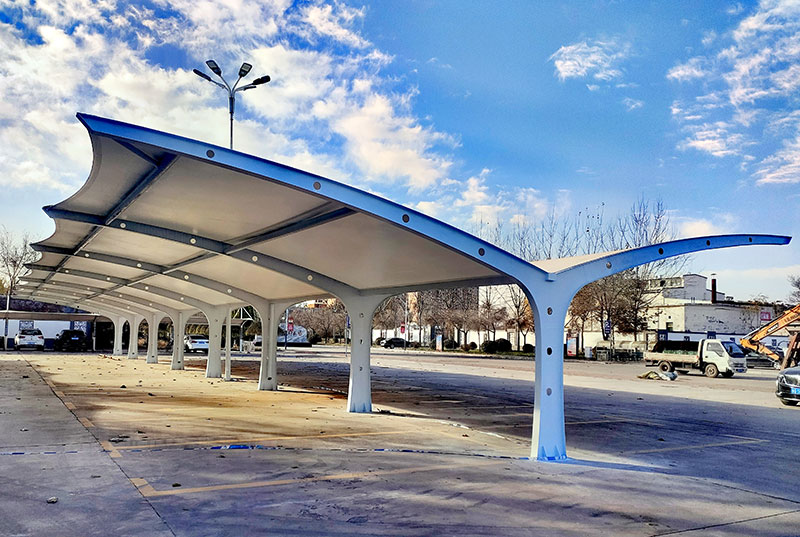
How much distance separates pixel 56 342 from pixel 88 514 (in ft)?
159

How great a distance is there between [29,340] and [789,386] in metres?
47.8

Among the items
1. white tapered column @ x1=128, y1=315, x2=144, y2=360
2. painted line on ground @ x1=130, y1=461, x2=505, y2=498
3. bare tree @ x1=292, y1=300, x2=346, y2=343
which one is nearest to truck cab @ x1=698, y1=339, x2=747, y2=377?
painted line on ground @ x1=130, y1=461, x2=505, y2=498

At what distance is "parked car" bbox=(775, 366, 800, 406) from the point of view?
59.2 feet

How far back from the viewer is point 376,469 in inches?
326

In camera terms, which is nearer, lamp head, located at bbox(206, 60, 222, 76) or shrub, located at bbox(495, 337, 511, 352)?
lamp head, located at bbox(206, 60, 222, 76)

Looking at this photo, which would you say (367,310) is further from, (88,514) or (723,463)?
(88,514)

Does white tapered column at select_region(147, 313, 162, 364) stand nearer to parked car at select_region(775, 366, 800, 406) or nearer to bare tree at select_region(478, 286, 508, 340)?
parked car at select_region(775, 366, 800, 406)

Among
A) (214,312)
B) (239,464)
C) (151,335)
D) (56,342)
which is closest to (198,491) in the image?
(239,464)

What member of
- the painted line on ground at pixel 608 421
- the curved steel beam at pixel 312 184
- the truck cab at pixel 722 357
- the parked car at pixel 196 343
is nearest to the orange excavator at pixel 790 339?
the truck cab at pixel 722 357

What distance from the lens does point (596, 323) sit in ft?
216

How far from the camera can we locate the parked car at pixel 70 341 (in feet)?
158

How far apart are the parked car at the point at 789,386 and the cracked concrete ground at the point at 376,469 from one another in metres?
1.55

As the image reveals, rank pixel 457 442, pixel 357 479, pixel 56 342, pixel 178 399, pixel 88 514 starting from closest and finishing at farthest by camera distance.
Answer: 1. pixel 88 514
2. pixel 357 479
3. pixel 457 442
4. pixel 178 399
5. pixel 56 342

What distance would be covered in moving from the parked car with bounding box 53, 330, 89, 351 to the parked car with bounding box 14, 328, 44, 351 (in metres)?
1.11
